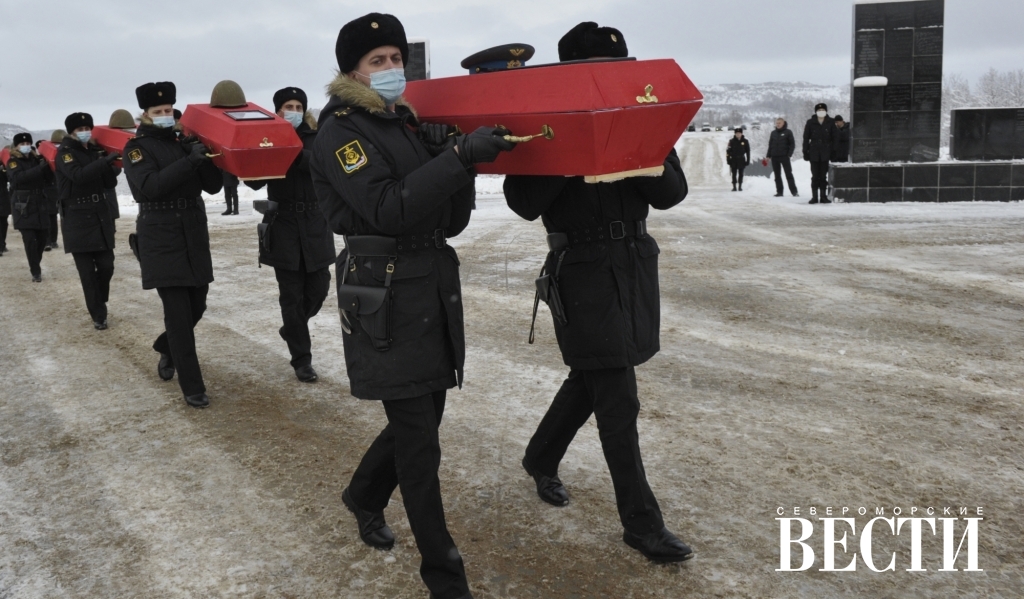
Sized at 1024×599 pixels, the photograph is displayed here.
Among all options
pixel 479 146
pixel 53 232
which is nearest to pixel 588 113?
pixel 479 146

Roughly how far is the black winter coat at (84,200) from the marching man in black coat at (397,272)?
512 centimetres

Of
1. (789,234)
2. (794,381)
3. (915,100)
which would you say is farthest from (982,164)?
(794,381)

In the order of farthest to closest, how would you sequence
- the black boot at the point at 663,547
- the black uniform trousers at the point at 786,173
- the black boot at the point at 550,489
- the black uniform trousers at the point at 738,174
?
the black uniform trousers at the point at 738,174 → the black uniform trousers at the point at 786,173 → the black boot at the point at 550,489 → the black boot at the point at 663,547

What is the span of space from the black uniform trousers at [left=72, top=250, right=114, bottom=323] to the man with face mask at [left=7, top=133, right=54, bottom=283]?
3370 millimetres

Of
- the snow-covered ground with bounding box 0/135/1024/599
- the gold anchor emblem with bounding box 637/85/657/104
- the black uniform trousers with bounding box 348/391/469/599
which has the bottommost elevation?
the snow-covered ground with bounding box 0/135/1024/599

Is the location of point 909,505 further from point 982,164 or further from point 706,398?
point 982,164

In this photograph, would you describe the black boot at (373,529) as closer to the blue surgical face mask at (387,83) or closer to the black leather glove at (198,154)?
the blue surgical face mask at (387,83)

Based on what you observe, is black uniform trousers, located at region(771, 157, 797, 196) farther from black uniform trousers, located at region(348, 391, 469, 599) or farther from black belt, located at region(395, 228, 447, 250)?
black uniform trousers, located at region(348, 391, 469, 599)

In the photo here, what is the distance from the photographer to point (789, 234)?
38.5 ft

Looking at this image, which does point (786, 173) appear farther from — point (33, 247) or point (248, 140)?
point (248, 140)

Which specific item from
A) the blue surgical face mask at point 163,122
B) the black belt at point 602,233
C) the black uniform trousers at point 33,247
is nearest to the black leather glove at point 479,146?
the black belt at point 602,233

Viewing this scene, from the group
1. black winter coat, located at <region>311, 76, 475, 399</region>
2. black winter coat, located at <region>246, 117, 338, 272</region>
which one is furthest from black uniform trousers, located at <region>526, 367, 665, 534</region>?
black winter coat, located at <region>246, 117, 338, 272</region>

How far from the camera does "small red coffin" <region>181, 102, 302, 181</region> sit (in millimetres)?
5031

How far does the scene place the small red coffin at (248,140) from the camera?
16.5ft
